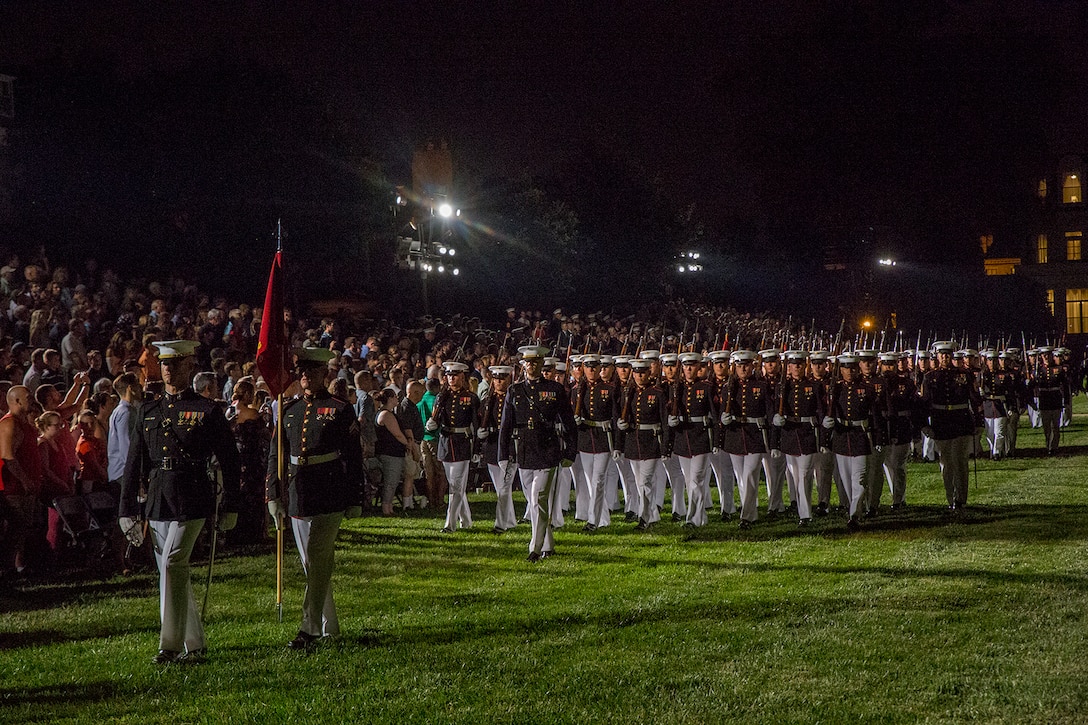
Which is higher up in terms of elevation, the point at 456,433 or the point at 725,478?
the point at 456,433

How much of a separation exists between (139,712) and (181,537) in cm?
152

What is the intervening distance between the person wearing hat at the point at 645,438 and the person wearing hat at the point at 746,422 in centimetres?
100

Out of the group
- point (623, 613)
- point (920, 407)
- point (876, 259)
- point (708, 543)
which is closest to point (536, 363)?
point (708, 543)

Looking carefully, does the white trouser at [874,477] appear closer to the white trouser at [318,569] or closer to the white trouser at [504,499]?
the white trouser at [504,499]

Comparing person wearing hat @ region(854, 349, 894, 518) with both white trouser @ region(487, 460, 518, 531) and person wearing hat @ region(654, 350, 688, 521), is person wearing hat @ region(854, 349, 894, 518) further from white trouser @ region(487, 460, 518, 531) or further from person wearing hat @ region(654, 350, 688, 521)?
white trouser @ region(487, 460, 518, 531)

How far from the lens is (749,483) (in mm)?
15508

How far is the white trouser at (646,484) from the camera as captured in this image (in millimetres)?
15773

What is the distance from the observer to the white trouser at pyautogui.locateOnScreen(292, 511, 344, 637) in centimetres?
894

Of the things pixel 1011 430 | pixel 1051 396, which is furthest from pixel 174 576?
pixel 1051 396

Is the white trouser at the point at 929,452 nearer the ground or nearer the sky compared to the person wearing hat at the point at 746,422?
nearer the ground

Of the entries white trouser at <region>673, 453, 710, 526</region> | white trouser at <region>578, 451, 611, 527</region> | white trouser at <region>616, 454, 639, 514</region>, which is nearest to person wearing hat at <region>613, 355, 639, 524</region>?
white trouser at <region>616, 454, 639, 514</region>

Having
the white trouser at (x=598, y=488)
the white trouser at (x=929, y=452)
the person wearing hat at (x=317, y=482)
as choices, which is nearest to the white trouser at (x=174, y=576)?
the person wearing hat at (x=317, y=482)

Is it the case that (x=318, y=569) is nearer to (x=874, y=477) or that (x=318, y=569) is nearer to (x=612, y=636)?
A: (x=612, y=636)

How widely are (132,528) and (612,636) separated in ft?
13.1
